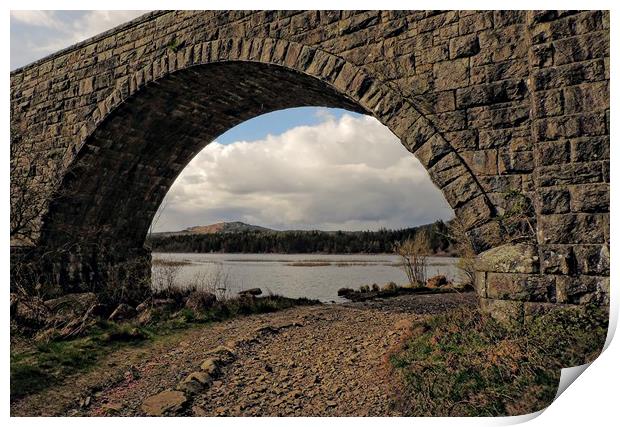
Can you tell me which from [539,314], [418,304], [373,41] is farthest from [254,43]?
[418,304]

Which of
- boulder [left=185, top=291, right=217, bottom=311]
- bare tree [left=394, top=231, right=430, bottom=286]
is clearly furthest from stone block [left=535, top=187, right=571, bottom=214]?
bare tree [left=394, top=231, right=430, bottom=286]

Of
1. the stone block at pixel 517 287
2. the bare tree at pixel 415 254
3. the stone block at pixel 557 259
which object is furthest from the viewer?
the bare tree at pixel 415 254

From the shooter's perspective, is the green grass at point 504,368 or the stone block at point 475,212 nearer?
the green grass at point 504,368

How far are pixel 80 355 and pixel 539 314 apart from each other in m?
6.16

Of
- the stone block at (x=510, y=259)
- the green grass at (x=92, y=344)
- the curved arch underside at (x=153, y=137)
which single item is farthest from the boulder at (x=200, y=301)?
the stone block at (x=510, y=259)

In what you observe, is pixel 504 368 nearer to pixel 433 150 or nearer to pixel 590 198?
pixel 590 198

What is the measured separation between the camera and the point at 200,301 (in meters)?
10.1

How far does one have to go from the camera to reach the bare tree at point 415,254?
17312 millimetres

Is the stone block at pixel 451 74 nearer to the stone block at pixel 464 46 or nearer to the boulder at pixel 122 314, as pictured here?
the stone block at pixel 464 46

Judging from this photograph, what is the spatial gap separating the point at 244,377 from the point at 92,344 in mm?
3085

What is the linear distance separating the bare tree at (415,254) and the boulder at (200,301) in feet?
30.4

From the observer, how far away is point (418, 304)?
11445mm

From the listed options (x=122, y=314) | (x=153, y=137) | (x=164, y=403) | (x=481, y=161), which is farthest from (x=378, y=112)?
(x=122, y=314)

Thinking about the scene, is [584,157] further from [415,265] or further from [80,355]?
[415,265]
